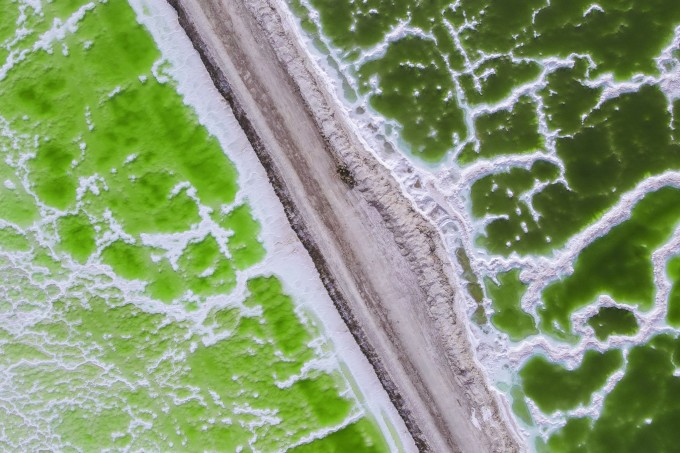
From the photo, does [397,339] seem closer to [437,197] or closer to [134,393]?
[437,197]

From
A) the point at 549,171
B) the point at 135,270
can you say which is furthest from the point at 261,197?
the point at 549,171

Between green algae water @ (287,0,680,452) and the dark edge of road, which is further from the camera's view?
the dark edge of road

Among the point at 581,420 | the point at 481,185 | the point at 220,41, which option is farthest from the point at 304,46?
the point at 581,420

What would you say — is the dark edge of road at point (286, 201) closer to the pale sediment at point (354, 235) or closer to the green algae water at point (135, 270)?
the pale sediment at point (354, 235)

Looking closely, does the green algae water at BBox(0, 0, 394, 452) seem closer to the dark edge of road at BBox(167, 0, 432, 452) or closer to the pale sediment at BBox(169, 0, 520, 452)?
the dark edge of road at BBox(167, 0, 432, 452)

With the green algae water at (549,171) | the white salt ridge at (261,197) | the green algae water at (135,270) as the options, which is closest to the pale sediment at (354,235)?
the white salt ridge at (261,197)

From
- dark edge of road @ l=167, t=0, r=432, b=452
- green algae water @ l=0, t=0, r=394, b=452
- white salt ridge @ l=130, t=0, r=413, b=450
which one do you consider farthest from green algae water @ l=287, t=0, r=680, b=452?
green algae water @ l=0, t=0, r=394, b=452
